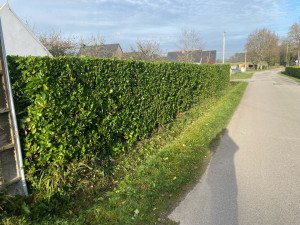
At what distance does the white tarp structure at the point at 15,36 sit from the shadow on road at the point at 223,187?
7838mm

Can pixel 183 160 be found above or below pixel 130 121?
below

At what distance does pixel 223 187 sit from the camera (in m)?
3.88

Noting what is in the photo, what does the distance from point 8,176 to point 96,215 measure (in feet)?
4.70

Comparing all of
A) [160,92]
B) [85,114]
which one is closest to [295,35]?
[160,92]

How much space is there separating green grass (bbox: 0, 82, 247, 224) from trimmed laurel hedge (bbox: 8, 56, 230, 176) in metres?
0.55

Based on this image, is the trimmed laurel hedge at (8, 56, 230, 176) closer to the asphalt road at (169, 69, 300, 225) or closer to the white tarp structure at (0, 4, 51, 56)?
the asphalt road at (169, 69, 300, 225)

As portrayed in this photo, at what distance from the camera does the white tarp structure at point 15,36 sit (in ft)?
27.4

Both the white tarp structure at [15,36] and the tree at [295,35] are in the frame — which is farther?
the tree at [295,35]

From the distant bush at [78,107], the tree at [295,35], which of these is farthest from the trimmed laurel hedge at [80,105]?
the tree at [295,35]

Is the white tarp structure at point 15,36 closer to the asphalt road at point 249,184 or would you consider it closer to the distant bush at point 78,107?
the distant bush at point 78,107

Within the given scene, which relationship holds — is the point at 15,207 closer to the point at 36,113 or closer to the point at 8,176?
the point at 8,176

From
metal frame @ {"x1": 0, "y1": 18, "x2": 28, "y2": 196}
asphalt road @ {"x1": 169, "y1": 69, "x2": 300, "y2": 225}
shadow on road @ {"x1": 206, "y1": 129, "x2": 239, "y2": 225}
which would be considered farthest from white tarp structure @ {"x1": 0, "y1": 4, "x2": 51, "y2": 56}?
asphalt road @ {"x1": 169, "y1": 69, "x2": 300, "y2": 225}

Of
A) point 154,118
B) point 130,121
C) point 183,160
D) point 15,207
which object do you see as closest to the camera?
point 15,207

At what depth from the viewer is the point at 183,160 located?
186 inches
